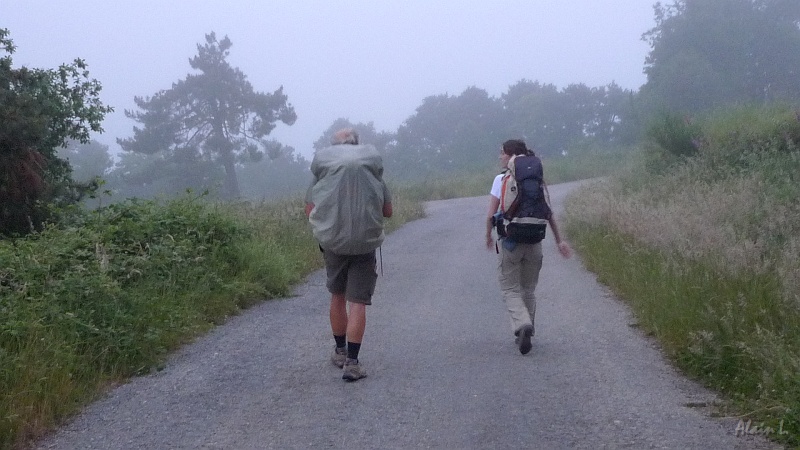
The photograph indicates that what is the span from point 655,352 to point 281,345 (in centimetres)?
322

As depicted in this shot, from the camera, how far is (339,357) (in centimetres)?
680

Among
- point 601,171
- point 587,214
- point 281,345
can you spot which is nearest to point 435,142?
point 601,171

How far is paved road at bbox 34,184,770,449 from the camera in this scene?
508cm

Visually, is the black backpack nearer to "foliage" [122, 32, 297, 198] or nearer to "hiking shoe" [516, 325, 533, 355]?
"hiking shoe" [516, 325, 533, 355]

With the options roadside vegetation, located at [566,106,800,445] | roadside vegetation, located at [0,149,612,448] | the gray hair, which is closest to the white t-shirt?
the gray hair

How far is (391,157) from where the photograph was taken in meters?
67.6

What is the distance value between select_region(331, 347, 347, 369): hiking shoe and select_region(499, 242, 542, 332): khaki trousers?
4.76ft

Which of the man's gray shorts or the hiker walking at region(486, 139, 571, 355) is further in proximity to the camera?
the hiker walking at region(486, 139, 571, 355)

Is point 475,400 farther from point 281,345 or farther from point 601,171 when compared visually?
point 601,171

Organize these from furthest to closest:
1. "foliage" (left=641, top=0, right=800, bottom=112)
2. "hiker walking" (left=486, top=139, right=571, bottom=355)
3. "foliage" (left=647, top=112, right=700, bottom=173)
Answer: "foliage" (left=641, top=0, right=800, bottom=112) → "foliage" (left=647, top=112, right=700, bottom=173) → "hiker walking" (left=486, top=139, right=571, bottom=355)

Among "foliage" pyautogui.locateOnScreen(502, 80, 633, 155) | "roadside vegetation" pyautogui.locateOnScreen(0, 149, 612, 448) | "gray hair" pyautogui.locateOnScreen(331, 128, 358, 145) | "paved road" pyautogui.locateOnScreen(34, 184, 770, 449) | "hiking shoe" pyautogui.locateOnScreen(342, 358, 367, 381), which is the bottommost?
"paved road" pyautogui.locateOnScreen(34, 184, 770, 449)

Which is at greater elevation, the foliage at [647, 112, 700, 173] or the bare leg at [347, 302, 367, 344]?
the foliage at [647, 112, 700, 173]

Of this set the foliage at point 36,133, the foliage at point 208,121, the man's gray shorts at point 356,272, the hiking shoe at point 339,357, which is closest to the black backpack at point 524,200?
the man's gray shorts at point 356,272

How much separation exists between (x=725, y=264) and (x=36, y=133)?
27.3 feet
